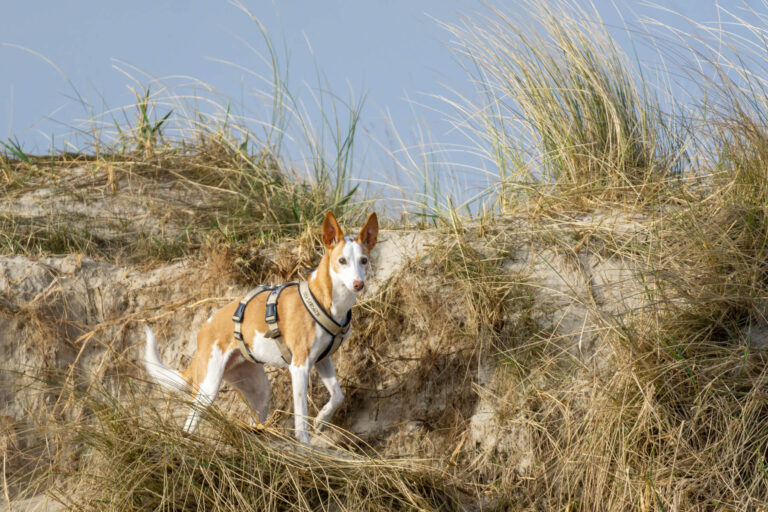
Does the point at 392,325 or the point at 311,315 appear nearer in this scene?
the point at 311,315

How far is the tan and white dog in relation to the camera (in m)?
5.15

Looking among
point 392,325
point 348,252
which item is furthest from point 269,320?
point 392,325

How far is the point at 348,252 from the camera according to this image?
5.07m

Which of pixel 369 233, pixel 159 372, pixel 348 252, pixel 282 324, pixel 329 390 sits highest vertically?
pixel 369 233

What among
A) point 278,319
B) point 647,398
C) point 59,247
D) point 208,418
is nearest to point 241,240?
point 59,247

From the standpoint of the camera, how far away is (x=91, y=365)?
6844mm

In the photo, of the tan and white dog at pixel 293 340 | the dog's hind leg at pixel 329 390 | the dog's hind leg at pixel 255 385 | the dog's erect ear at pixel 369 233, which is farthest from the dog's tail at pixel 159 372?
the dog's erect ear at pixel 369 233

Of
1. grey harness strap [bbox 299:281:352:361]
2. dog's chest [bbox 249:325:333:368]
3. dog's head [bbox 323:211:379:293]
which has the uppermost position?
dog's head [bbox 323:211:379:293]

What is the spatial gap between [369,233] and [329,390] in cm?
112

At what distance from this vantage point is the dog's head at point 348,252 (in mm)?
5019

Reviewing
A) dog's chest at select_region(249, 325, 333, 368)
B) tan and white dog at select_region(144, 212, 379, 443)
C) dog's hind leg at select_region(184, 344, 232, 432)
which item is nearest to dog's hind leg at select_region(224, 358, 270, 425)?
tan and white dog at select_region(144, 212, 379, 443)

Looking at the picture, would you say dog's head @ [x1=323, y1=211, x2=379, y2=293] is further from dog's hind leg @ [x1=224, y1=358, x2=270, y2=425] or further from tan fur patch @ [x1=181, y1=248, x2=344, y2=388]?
dog's hind leg @ [x1=224, y1=358, x2=270, y2=425]

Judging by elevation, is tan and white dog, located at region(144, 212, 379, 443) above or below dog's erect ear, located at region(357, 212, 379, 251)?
below

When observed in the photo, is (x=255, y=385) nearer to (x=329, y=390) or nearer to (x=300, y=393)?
(x=329, y=390)
